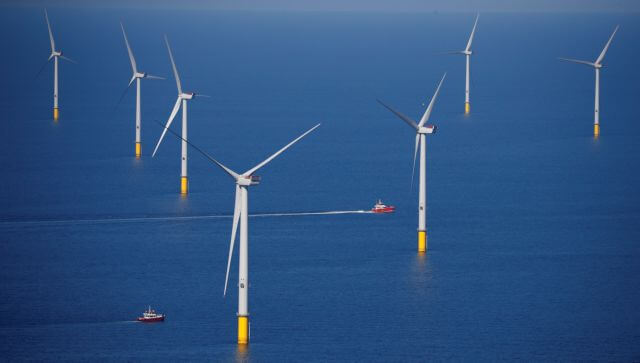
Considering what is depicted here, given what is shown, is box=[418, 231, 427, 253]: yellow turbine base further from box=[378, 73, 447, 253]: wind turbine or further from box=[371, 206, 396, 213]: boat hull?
box=[371, 206, 396, 213]: boat hull

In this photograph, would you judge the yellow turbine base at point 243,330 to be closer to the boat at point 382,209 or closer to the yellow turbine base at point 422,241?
the yellow turbine base at point 422,241

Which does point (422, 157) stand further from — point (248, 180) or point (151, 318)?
point (248, 180)

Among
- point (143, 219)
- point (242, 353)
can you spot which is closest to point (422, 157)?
point (242, 353)

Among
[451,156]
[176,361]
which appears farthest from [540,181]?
[176,361]

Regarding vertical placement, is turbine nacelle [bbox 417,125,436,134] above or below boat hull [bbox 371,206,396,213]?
above

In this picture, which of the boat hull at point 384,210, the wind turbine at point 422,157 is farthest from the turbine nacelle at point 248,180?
the boat hull at point 384,210

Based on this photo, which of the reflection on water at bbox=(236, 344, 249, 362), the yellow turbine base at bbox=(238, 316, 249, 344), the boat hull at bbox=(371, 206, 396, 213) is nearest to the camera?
the reflection on water at bbox=(236, 344, 249, 362)

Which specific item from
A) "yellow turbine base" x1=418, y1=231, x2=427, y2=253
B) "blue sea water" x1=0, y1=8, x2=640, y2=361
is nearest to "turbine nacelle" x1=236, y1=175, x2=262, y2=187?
"blue sea water" x1=0, y1=8, x2=640, y2=361

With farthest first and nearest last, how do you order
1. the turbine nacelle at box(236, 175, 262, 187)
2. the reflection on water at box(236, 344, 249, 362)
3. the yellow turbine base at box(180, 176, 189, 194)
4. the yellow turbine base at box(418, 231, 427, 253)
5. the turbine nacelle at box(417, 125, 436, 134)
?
the yellow turbine base at box(180, 176, 189, 194), the yellow turbine base at box(418, 231, 427, 253), the turbine nacelle at box(417, 125, 436, 134), the reflection on water at box(236, 344, 249, 362), the turbine nacelle at box(236, 175, 262, 187)

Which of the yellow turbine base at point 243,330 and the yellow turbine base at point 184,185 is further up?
the yellow turbine base at point 184,185

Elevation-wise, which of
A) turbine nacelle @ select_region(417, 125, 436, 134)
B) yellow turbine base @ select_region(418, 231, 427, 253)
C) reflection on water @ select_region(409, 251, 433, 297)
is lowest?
reflection on water @ select_region(409, 251, 433, 297)
